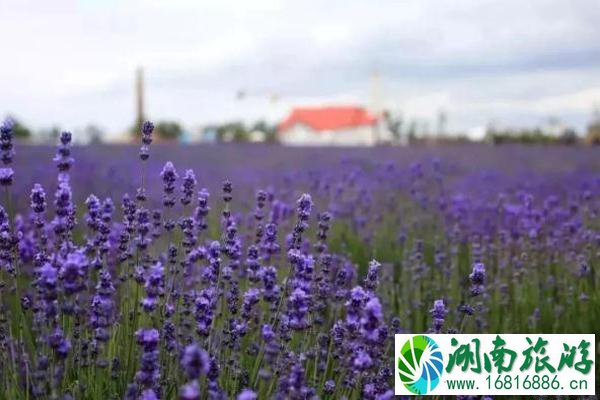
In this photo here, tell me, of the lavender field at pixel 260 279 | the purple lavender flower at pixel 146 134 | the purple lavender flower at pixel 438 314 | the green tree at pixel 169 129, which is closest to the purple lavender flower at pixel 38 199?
the lavender field at pixel 260 279

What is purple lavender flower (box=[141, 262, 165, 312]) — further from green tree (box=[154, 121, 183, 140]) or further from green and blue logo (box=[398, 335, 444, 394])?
green tree (box=[154, 121, 183, 140])

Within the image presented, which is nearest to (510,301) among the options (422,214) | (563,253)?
(563,253)

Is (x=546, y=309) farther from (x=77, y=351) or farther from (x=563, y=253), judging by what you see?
(x=77, y=351)

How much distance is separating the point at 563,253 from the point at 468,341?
2.18 m

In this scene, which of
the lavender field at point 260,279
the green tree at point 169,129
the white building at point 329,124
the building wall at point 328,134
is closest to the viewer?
the lavender field at point 260,279

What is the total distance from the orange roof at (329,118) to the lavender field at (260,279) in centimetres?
5371

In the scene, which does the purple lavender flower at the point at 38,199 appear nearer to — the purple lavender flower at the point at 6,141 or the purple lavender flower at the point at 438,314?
the purple lavender flower at the point at 6,141

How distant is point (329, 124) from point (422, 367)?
59.9 m

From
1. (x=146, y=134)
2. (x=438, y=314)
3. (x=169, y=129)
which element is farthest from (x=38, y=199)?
(x=169, y=129)

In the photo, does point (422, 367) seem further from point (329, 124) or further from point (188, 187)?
point (329, 124)

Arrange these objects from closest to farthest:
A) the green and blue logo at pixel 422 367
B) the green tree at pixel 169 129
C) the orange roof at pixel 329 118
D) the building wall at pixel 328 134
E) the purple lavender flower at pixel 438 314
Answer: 1. the purple lavender flower at pixel 438 314
2. the green and blue logo at pixel 422 367
3. the green tree at pixel 169 129
4. the building wall at pixel 328 134
5. the orange roof at pixel 329 118

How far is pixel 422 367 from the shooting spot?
238cm

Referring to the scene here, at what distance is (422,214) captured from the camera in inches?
232

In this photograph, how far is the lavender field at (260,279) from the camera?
1.99 metres
